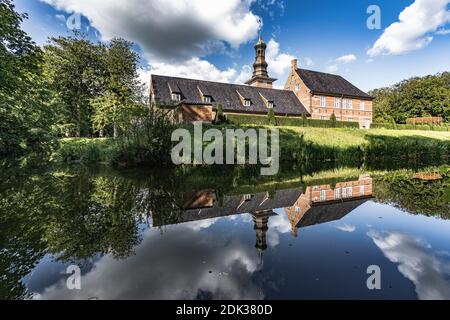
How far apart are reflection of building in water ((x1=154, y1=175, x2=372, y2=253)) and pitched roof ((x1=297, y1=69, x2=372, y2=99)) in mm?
30122

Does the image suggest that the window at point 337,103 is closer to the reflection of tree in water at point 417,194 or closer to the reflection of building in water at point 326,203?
the reflection of tree in water at point 417,194

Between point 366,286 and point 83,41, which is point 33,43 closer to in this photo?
point 366,286

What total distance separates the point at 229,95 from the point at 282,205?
26826 millimetres

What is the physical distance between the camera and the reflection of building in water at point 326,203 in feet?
15.5

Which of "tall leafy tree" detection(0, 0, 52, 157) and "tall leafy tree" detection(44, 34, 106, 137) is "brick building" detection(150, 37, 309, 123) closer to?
"tall leafy tree" detection(44, 34, 106, 137)

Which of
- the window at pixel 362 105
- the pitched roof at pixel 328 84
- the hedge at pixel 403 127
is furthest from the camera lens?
the window at pixel 362 105

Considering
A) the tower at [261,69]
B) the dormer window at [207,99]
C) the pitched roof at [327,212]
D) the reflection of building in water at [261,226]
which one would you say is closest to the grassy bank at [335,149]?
the pitched roof at [327,212]

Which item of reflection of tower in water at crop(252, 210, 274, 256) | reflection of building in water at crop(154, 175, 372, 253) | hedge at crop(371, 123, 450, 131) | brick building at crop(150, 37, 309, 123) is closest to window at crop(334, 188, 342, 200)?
reflection of building in water at crop(154, 175, 372, 253)

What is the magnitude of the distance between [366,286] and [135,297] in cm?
222

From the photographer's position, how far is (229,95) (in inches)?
1217

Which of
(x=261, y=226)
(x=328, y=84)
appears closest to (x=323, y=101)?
(x=328, y=84)

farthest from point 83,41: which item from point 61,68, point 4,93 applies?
point 4,93

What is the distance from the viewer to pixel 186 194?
6766mm

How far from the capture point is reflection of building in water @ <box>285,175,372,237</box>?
15.5ft
